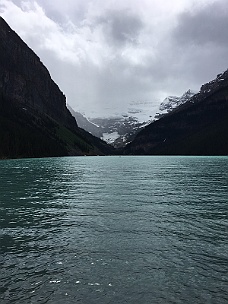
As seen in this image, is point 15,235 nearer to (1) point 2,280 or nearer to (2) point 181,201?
(1) point 2,280

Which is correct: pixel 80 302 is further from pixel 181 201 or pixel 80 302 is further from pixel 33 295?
pixel 181 201

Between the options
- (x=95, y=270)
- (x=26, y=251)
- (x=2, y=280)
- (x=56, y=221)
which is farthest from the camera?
(x=56, y=221)

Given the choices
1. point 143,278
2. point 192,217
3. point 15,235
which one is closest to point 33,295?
point 143,278

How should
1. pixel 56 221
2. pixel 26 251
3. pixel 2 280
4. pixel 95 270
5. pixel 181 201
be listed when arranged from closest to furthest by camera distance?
pixel 2 280 < pixel 95 270 < pixel 26 251 < pixel 56 221 < pixel 181 201

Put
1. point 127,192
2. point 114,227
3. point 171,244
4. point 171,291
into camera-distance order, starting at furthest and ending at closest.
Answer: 1. point 127,192
2. point 114,227
3. point 171,244
4. point 171,291

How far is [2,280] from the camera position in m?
13.3

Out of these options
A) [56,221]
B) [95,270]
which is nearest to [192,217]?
[56,221]

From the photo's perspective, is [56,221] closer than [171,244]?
No

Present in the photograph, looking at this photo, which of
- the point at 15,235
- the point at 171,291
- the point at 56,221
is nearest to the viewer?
the point at 171,291

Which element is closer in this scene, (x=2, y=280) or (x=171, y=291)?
(x=171, y=291)

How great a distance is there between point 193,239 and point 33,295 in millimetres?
11391

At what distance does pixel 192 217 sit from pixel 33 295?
17.2 m

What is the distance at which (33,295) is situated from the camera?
12.0 metres

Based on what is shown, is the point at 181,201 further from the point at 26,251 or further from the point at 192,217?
the point at 26,251
